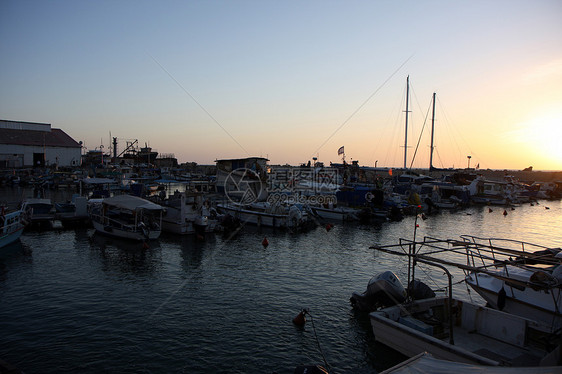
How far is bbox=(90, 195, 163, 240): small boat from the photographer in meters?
27.5

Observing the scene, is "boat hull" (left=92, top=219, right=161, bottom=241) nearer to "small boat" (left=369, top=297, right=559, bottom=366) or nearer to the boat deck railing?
the boat deck railing

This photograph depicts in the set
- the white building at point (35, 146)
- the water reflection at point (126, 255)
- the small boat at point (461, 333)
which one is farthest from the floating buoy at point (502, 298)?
the white building at point (35, 146)

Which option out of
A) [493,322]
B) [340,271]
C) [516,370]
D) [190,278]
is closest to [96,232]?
[190,278]

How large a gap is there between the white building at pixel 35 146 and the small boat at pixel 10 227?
2511 inches

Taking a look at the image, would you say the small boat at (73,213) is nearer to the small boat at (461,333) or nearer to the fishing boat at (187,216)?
the fishing boat at (187,216)

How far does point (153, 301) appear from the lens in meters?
16.5

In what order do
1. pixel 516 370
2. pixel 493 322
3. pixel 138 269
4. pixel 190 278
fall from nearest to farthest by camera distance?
pixel 516 370 < pixel 493 322 < pixel 190 278 < pixel 138 269

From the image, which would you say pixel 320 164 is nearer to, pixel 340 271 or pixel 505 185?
pixel 505 185

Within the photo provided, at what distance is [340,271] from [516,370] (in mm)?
15716

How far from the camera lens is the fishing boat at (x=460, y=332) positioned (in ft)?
34.6

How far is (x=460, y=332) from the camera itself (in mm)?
12469

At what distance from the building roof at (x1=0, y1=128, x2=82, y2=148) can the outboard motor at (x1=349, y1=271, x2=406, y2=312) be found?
8831cm

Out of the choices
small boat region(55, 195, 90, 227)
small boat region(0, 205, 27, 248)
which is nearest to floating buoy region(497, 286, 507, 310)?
small boat region(0, 205, 27, 248)

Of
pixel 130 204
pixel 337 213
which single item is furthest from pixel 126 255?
pixel 337 213
